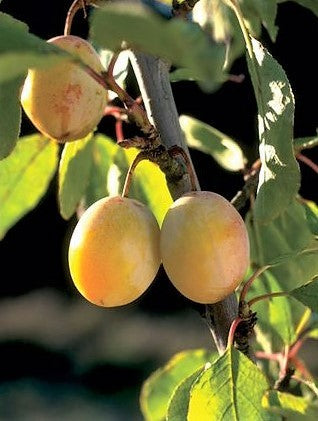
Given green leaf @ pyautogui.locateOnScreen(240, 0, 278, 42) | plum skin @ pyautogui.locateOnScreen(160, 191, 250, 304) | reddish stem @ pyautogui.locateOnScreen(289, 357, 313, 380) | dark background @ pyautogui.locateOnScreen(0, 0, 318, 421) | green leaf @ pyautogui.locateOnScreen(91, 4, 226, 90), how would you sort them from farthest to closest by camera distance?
dark background @ pyautogui.locateOnScreen(0, 0, 318, 421) < reddish stem @ pyautogui.locateOnScreen(289, 357, 313, 380) < green leaf @ pyautogui.locateOnScreen(240, 0, 278, 42) < plum skin @ pyautogui.locateOnScreen(160, 191, 250, 304) < green leaf @ pyautogui.locateOnScreen(91, 4, 226, 90)

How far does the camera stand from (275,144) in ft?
2.38

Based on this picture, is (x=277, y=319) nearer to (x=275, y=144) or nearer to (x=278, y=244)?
(x=278, y=244)

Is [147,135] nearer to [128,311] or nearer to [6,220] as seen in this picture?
[6,220]

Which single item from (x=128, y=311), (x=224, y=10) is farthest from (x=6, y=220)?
(x=128, y=311)

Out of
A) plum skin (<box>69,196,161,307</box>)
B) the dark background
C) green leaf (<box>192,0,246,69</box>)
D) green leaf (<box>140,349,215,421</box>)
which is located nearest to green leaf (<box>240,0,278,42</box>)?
green leaf (<box>192,0,246,69</box>)

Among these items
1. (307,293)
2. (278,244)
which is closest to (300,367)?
(278,244)

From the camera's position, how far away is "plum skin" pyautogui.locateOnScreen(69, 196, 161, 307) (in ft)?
2.41

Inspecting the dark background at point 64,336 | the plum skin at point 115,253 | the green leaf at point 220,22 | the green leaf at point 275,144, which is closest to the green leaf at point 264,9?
the green leaf at point 220,22

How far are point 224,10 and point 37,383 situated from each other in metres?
3.19

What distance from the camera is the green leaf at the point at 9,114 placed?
72 centimetres

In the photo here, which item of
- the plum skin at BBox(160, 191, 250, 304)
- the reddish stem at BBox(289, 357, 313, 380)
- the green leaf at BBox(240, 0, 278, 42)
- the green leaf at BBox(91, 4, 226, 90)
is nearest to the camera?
the green leaf at BBox(91, 4, 226, 90)

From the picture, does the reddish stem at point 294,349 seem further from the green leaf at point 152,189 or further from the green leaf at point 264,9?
the green leaf at point 264,9

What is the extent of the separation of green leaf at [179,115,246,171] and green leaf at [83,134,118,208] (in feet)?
0.33

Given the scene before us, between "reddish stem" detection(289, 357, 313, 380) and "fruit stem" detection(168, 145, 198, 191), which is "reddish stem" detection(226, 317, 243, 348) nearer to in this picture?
"fruit stem" detection(168, 145, 198, 191)
